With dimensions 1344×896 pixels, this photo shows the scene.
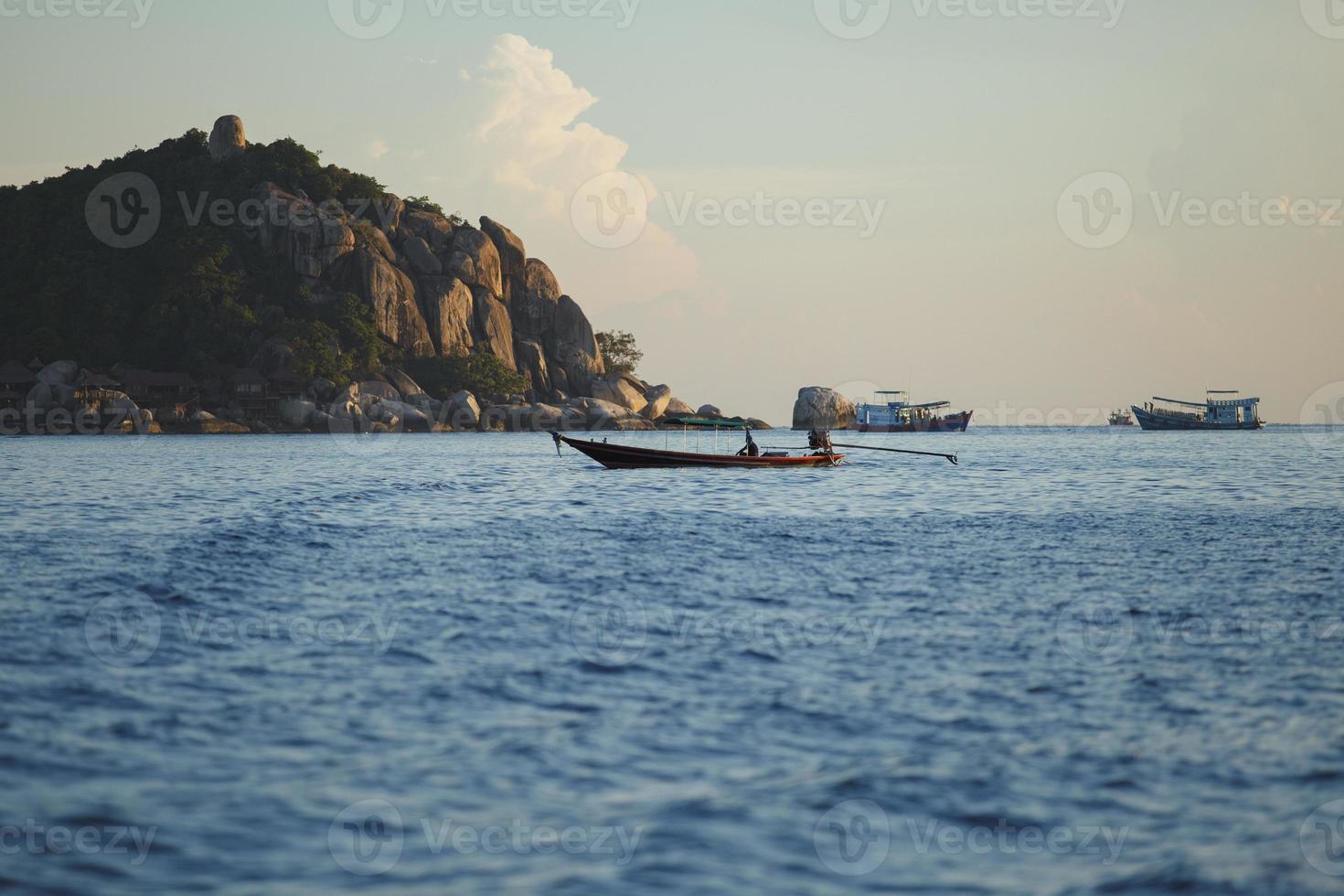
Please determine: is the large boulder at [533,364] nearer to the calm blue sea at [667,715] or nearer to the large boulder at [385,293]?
the large boulder at [385,293]

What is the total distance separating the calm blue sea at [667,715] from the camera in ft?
24.6

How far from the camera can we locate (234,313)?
4461 inches

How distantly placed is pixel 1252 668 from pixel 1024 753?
17.0ft

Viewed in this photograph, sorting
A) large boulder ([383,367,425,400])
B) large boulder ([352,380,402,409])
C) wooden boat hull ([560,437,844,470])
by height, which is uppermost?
large boulder ([383,367,425,400])

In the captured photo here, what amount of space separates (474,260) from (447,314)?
9.03 meters

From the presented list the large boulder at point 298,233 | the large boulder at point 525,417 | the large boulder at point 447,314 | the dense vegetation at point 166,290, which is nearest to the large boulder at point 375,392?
the dense vegetation at point 166,290

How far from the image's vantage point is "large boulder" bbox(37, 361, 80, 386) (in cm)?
10300

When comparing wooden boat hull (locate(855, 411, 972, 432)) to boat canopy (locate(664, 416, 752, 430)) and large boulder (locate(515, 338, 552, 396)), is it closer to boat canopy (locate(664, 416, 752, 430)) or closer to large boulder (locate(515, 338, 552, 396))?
large boulder (locate(515, 338, 552, 396))

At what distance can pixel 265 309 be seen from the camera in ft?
389

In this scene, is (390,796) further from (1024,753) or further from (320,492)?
(320,492)

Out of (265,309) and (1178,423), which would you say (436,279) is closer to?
(265,309)

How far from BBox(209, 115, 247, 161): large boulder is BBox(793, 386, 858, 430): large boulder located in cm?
8585

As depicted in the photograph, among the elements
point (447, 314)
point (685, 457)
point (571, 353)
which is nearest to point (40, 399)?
point (447, 314)

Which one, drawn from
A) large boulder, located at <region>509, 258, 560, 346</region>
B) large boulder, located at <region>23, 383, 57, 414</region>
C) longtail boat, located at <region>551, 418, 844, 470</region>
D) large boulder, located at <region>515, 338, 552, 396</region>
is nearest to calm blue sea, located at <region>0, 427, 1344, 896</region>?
longtail boat, located at <region>551, 418, 844, 470</region>
